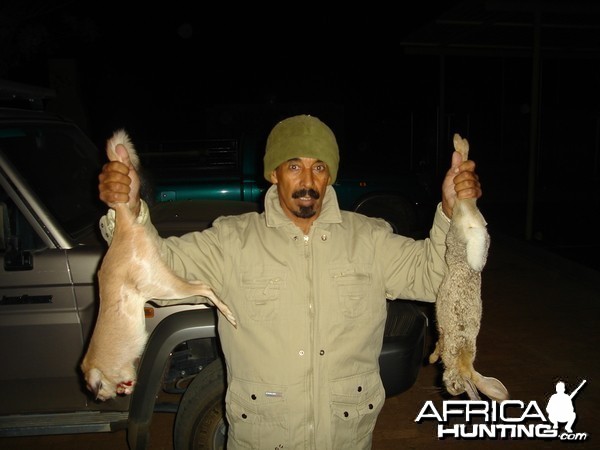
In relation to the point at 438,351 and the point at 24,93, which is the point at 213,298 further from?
the point at 24,93

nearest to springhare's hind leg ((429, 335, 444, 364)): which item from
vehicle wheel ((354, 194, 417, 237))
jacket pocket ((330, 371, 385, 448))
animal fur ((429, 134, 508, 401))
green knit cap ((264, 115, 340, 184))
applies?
animal fur ((429, 134, 508, 401))

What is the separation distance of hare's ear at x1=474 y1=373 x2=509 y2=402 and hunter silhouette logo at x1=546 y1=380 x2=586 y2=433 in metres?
2.21

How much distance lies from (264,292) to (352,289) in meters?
0.36

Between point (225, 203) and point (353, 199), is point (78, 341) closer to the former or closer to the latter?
point (225, 203)

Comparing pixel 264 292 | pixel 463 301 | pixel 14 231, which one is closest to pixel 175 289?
pixel 264 292

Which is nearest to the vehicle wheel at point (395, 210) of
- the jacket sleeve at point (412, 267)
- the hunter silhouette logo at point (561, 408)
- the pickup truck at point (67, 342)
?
the hunter silhouette logo at point (561, 408)

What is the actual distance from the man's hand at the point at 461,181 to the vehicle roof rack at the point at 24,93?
2856mm

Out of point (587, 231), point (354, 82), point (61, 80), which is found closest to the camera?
point (587, 231)

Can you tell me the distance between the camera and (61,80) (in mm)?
13164

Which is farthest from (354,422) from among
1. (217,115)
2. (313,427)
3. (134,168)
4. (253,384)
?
(217,115)

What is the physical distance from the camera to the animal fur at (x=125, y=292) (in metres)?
2.00

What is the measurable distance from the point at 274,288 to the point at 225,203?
270cm

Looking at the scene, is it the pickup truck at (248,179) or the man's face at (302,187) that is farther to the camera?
the pickup truck at (248,179)

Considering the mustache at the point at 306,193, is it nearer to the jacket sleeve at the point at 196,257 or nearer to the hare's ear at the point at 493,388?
the jacket sleeve at the point at 196,257
